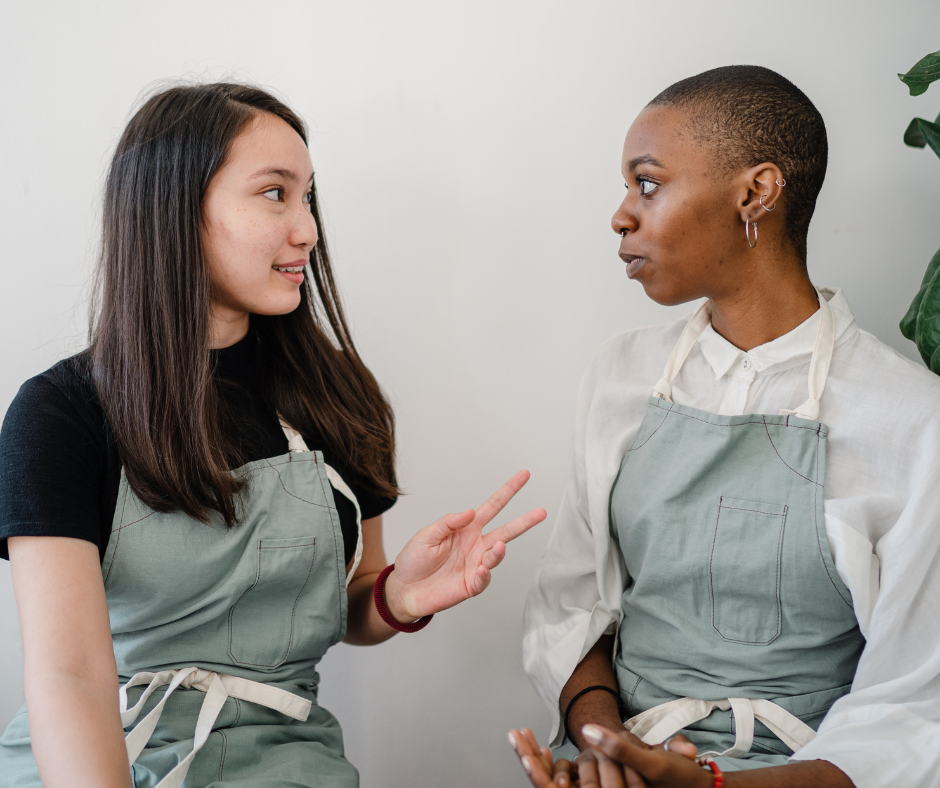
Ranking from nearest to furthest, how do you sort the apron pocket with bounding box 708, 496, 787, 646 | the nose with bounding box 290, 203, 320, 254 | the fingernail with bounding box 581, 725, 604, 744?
the fingernail with bounding box 581, 725, 604, 744
the apron pocket with bounding box 708, 496, 787, 646
the nose with bounding box 290, 203, 320, 254

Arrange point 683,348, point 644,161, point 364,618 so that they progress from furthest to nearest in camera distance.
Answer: point 364,618
point 683,348
point 644,161

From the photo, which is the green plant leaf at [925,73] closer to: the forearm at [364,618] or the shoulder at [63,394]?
the forearm at [364,618]

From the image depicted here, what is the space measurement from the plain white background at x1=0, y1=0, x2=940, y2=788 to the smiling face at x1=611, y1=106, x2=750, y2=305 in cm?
37

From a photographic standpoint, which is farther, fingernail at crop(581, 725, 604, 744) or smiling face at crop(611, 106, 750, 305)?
smiling face at crop(611, 106, 750, 305)

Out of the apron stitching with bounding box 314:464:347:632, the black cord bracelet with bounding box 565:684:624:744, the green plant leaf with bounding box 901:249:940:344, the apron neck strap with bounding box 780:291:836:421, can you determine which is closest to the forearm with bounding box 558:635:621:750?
the black cord bracelet with bounding box 565:684:624:744

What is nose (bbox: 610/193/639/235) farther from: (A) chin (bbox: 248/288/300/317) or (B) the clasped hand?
(B) the clasped hand

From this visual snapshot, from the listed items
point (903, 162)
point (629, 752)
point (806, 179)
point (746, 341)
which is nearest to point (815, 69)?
point (903, 162)

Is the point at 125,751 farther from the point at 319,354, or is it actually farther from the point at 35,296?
the point at 35,296

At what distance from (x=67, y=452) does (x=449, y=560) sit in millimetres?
558

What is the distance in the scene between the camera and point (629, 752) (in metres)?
0.83

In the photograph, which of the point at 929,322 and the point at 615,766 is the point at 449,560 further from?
the point at 929,322

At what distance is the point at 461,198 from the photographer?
1.49 meters

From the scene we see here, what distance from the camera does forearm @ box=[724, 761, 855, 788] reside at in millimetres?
908

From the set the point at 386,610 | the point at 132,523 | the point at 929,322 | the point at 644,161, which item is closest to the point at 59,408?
the point at 132,523
